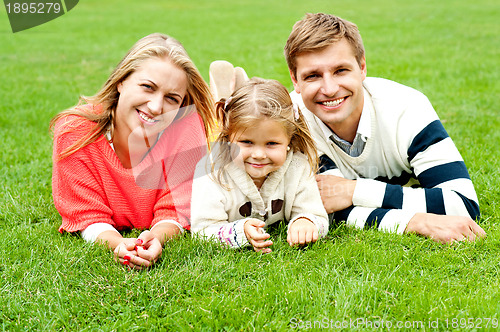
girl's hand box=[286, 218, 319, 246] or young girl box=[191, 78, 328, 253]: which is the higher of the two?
young girl box=[191, 78, 328, 253]

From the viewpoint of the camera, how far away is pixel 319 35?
137 inches

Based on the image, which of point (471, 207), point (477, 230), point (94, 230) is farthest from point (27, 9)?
point (477, 230)

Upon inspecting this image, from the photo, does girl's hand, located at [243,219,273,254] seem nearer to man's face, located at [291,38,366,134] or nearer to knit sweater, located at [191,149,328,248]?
knit sweater, located at [191,149,328,248]

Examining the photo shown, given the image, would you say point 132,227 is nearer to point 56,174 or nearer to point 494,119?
point 56,174

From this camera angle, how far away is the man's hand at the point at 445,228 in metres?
3.20

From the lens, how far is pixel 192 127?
3.77m

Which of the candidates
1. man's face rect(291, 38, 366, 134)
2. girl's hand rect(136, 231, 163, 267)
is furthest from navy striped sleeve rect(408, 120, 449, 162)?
girl's hand rect(136, 231, 163, 267)

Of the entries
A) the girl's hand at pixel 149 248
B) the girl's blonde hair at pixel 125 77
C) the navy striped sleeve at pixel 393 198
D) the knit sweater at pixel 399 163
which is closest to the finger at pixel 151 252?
the girl's hand at pixel 149 248

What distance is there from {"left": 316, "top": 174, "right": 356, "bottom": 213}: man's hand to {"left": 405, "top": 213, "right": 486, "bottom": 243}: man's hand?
1.39 feet

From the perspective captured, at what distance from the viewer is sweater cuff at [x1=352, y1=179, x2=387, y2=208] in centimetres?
354

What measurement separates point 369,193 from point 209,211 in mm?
1039

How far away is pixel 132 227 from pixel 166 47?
1202 mm

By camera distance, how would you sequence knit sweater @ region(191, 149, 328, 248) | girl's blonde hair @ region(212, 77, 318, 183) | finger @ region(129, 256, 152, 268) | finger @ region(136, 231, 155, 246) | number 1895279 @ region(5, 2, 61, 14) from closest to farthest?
finger @ region(129, 256, 152, 268) < finger @ region(136, 231, 155, 246) < girl's blonde hair @ region(212, 77, 318, 183) < knit sweater @ region(191, 149, 328, 248) < number 1895279 @ region(5, 2, 61, 14)

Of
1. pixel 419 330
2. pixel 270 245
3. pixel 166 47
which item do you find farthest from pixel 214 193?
pixel 419 330
